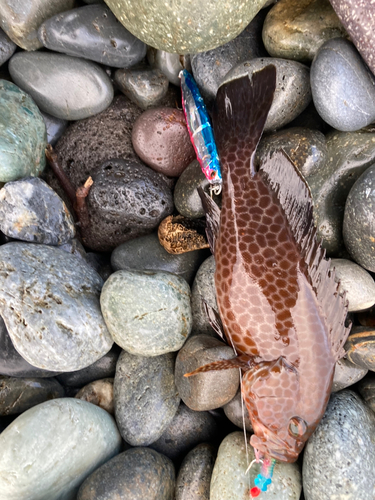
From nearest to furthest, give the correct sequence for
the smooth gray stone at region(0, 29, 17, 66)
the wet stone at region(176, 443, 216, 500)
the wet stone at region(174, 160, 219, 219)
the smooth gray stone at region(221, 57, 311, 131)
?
the wet stone at region(176, 443, 216, 500), the smooth gray stone at region(221, 57, 311, 131), the wet stone at region(174, 160, 219, 219), the smooth gray stone at region(0, 29, 17, 66)

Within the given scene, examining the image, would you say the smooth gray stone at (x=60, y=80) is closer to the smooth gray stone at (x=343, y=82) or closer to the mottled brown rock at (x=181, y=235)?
the mottled brown rock at (x=181, y=235)

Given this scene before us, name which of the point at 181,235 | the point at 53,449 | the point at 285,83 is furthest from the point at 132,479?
the point at 285,83

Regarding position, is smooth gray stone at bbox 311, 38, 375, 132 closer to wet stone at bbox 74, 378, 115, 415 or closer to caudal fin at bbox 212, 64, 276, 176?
caudal fin at bbox 212, 64, 276, 176

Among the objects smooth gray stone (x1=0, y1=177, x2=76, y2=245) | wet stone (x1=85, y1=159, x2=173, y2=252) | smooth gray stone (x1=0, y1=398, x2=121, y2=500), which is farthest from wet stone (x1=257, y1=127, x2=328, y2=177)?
smooth gray stone (x1=0, y1=398, x2=121, y2=500)

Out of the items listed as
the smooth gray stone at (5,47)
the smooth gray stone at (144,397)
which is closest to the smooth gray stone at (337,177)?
the smooth gray stone at (144,397)

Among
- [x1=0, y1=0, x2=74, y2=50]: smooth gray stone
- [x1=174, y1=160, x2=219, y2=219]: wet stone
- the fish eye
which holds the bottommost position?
the fish eye

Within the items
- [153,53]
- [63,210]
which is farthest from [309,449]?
[153,53]
